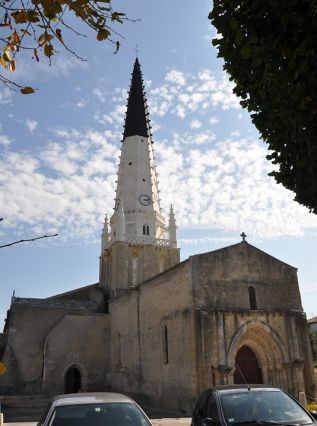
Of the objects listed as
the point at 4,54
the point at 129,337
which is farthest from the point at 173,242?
the point at 4,54

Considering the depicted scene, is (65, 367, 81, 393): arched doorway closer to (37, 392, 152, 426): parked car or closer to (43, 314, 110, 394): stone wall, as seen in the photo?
(43, 314, 110, 394): stone wall

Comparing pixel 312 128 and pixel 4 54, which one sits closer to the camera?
pixel 4 54

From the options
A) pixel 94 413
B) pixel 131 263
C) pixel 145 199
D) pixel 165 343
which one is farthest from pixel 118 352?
pixel 94 413

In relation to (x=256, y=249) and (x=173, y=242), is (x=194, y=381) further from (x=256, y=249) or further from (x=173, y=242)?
(x=173, y=242)

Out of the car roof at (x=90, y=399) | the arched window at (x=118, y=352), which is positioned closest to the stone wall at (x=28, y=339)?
the arched window at (x=118, y=352)

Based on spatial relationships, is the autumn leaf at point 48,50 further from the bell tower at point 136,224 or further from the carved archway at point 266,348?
the bell tower at point 136,224

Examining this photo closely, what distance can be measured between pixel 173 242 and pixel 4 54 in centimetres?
3161

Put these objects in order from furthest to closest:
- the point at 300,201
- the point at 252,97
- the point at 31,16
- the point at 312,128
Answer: the point at 300,201, the point at 252,97, the point at 312,128, the point at 31,16

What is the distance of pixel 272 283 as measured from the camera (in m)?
20.5

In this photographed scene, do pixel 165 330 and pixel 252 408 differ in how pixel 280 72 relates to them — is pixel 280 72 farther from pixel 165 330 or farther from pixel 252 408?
pixel 165 330

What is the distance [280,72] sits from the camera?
5.00 m

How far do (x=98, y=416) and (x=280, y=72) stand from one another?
500cm

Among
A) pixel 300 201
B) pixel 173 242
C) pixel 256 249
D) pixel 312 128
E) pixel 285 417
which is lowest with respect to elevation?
pixel 285 417

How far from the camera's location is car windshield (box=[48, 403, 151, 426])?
17.2 ft
